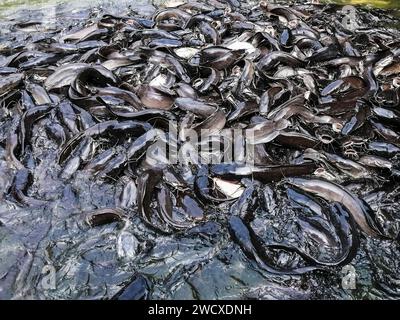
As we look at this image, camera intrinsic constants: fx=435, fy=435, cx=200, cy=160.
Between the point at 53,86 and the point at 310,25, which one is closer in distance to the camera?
the point at 53,86

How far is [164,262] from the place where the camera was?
3.47 metres

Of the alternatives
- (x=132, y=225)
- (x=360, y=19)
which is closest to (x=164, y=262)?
(x=132, y=225)

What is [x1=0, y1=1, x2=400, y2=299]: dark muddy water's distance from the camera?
327cm

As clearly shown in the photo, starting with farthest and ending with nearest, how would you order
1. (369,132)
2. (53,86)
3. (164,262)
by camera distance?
(53,86), (369,132), (164,262)

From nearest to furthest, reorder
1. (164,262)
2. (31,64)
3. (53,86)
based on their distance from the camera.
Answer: (164,262)
(53,86)
(31,64)

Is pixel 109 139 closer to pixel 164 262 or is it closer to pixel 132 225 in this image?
pixel 132 225

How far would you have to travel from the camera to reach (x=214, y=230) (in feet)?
11.9

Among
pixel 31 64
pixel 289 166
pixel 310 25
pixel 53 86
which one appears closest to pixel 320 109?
pixel 289 166

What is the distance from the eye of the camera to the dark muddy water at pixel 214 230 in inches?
129

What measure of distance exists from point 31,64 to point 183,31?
238 centimetres

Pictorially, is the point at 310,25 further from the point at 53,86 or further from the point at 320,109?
the point at 53,86
